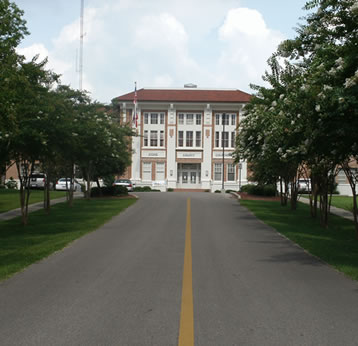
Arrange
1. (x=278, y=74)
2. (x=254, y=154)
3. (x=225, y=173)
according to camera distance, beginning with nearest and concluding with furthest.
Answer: (x=278, y=74) → (x=254, y=154) → (x=225, y=173)

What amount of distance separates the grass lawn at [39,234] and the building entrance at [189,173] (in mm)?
38347

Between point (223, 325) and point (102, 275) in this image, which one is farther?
point (102, 275)

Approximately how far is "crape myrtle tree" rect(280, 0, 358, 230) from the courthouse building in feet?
174

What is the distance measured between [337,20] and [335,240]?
26.1ft

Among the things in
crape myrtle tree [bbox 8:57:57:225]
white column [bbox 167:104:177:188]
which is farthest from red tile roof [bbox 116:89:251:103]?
Result: crape myrtle tree [bbox 8:57:57:225]

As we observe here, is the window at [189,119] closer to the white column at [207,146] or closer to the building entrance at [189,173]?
the white column at [207,146]

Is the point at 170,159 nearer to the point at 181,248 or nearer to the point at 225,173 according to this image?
the point at 225,173

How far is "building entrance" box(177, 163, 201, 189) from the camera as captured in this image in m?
66.2

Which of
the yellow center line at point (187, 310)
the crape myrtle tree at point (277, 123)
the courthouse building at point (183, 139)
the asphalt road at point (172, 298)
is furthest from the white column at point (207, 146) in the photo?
the yellow center line at point (187, 310)

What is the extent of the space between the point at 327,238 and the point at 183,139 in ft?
162

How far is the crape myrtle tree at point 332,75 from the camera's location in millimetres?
9359

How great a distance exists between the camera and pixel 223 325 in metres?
5.96

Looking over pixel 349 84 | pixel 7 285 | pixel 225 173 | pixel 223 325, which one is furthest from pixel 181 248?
pixel 225 173

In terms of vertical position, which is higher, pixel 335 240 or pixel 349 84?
pixel 349 84
